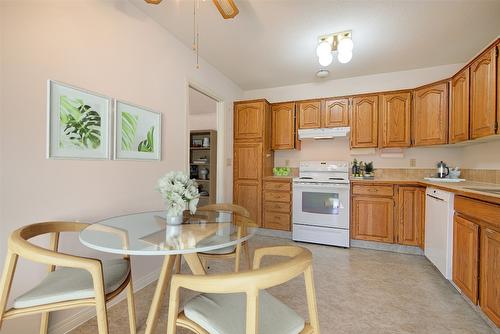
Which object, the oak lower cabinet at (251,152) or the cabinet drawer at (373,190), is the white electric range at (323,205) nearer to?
the cabinet drawer at (373,190)

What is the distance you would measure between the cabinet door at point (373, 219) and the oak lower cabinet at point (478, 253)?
1.01 m

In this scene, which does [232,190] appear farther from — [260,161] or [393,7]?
[393,7]

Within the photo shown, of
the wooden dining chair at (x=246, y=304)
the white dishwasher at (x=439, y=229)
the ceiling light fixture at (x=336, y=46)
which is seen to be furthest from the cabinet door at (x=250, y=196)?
the wooden dining chair at (x=246, y=304)

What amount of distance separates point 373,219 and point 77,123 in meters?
3.36

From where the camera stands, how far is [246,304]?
0.81 metres

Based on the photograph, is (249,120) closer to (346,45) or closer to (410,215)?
(346,45)

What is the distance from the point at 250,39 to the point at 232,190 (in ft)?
7.29

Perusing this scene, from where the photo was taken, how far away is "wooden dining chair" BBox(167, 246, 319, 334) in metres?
0.66

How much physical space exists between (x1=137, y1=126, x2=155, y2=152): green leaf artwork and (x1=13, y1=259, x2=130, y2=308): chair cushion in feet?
3.48

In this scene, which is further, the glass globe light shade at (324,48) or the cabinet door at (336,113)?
the cabinet door at (336,113)

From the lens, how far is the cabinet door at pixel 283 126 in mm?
3760

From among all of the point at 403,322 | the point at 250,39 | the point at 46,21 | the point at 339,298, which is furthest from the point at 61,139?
the point at 403,322

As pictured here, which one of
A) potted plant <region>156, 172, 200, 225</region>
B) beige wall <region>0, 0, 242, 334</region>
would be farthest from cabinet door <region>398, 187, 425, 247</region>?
beige wall <region>0, 0, 242, 334</region>

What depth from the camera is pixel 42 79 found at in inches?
53.9
